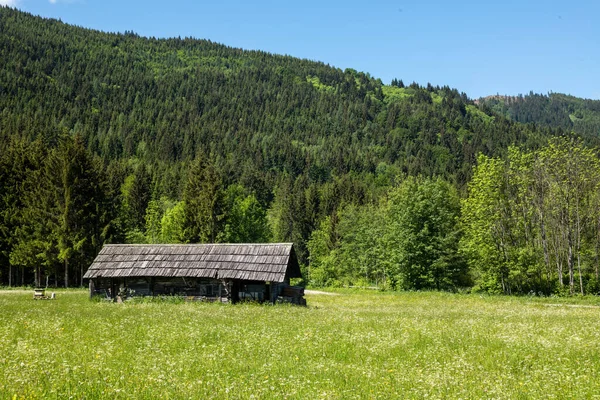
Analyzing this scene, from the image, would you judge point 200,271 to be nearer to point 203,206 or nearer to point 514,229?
point 203,206

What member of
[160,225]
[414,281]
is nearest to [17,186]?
[160,225]

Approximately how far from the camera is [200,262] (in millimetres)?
31562

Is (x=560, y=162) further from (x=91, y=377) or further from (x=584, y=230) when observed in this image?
(x=91, y=377)

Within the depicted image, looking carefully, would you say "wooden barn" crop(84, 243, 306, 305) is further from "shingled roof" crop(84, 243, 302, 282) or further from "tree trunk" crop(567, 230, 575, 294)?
"tree trunk" crop(567, 230, 575, 294)

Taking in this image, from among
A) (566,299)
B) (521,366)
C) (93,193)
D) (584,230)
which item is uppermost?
(93,193)

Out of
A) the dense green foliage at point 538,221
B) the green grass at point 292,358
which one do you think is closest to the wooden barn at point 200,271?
the green grass at point 292,358

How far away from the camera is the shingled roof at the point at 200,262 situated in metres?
30.1

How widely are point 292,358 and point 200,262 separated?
832 inches

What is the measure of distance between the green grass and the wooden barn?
10.1 meters

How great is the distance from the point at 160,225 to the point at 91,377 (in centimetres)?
7429

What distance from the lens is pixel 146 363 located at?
10602mm

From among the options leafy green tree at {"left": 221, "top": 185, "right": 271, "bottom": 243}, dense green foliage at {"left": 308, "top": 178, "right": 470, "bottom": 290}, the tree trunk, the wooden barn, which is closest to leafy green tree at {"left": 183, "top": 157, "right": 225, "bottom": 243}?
leafy green tree at {"left": 221, "top": 185, "right": 271, "bottom": 243}

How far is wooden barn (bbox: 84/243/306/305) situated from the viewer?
3048 centimetres

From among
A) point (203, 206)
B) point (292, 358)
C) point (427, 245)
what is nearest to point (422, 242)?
point (427, 245)
